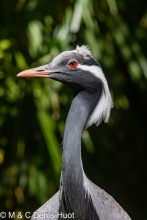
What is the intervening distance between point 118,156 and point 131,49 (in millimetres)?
927

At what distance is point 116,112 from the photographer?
4.50 m

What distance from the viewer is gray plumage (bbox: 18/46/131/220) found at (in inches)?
93.7

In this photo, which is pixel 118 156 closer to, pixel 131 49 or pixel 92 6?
pixel 131 49

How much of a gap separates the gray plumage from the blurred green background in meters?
1.36

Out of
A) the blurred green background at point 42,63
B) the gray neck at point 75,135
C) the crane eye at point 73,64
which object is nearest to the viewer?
the gray neck at point 75,135

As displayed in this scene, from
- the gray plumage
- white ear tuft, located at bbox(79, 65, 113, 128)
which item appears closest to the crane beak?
the gray plumage

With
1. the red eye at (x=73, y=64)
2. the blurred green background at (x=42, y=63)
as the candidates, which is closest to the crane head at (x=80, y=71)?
the red eye at (x=73, y=64)

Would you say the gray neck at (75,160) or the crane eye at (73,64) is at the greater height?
the crane eye at (73,64)

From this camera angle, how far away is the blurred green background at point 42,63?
396 cm

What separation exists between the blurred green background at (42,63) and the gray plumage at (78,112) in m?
1.36

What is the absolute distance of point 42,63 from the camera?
393 cm

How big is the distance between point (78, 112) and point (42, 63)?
5.09 feet

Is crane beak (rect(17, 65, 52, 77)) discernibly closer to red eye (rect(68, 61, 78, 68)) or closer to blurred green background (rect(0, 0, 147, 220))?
red eye (rect(68, 61, 78, 68))

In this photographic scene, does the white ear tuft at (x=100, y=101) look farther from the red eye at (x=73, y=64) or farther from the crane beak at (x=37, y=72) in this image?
the crane beak at (x=37, y=72)
